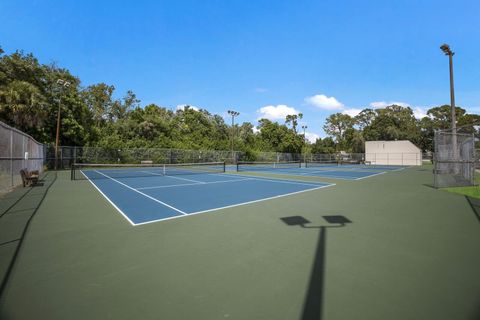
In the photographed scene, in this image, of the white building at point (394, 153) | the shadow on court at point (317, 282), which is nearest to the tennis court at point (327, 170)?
the shadow on court at point (317, 282)

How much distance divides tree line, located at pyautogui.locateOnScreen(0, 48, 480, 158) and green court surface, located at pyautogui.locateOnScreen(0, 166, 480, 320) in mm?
10114

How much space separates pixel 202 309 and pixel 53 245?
3.75 metres

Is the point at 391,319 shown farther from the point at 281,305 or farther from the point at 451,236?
the point at 451,236

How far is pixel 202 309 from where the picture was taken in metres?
2.86

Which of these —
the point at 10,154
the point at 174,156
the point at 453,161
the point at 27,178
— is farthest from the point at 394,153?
the point at 10,154

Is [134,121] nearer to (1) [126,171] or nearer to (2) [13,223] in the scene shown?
(1) [126,171]

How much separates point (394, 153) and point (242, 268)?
5976 centimetres

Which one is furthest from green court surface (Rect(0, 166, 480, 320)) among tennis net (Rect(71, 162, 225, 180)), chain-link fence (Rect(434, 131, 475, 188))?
tennis net (Rect(71, 162, 225, 180))

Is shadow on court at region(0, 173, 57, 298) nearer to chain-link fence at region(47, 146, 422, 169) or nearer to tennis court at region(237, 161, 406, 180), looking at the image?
tennis court at region(237, 161, 406, 180)

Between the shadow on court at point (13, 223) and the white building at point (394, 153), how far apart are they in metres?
57.3

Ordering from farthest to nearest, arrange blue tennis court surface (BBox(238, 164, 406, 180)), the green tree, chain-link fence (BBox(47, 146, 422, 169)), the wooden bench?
the green tree < chain-link fence (BBox(47, 146, 422, 169)) < blue tennis court surface (BBox(238, 164, 406, 180)) < the wooden bench

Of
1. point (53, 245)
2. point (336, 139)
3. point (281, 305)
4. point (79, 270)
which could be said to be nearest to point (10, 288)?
point (79, 270)

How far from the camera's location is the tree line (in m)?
25.6

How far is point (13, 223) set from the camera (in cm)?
652
